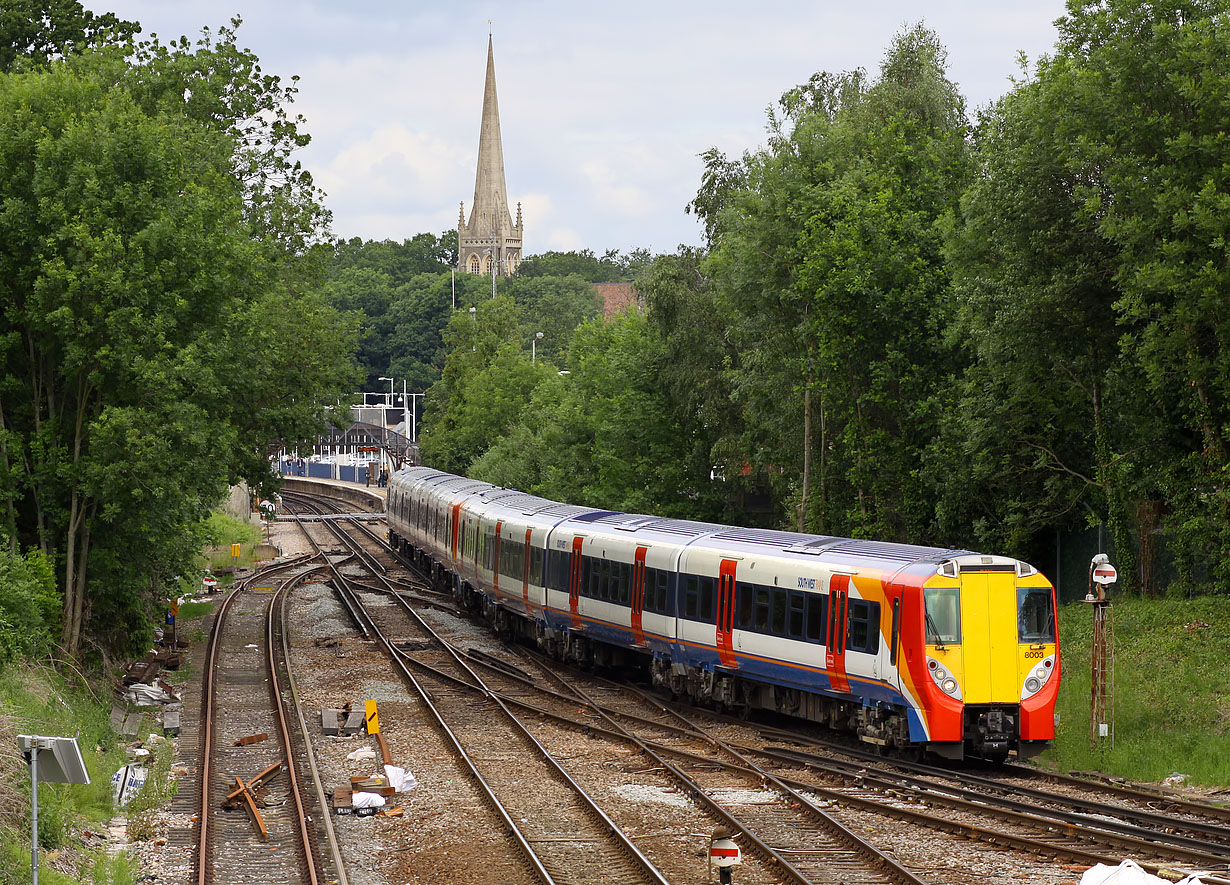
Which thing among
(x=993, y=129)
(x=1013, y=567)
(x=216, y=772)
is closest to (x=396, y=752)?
(x=216, y=772)

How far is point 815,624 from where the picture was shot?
21.3 m

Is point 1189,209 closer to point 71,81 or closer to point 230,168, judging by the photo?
point 71,81

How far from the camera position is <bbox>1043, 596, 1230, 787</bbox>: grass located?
1914 cm

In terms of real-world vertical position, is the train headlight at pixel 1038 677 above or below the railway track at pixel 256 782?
above

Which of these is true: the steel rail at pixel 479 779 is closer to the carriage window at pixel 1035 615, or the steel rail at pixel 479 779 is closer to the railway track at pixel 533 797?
the railway track at pixel 533 797

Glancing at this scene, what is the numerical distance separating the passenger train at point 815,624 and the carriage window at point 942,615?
20 millimetres

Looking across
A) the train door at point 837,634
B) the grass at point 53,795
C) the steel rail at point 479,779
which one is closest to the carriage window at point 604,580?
the steel rail at point 479,779

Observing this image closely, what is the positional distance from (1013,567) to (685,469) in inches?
1334

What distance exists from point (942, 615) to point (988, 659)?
0.90 metres

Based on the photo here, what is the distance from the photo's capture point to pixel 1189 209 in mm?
24906

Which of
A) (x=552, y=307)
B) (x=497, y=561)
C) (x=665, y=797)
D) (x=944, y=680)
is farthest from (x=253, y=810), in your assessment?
(x=552, y=307)

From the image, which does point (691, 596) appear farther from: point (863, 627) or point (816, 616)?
point (863, 627)

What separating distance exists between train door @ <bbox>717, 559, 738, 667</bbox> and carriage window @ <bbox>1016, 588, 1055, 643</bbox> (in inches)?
220

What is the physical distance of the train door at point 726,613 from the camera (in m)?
23.7
